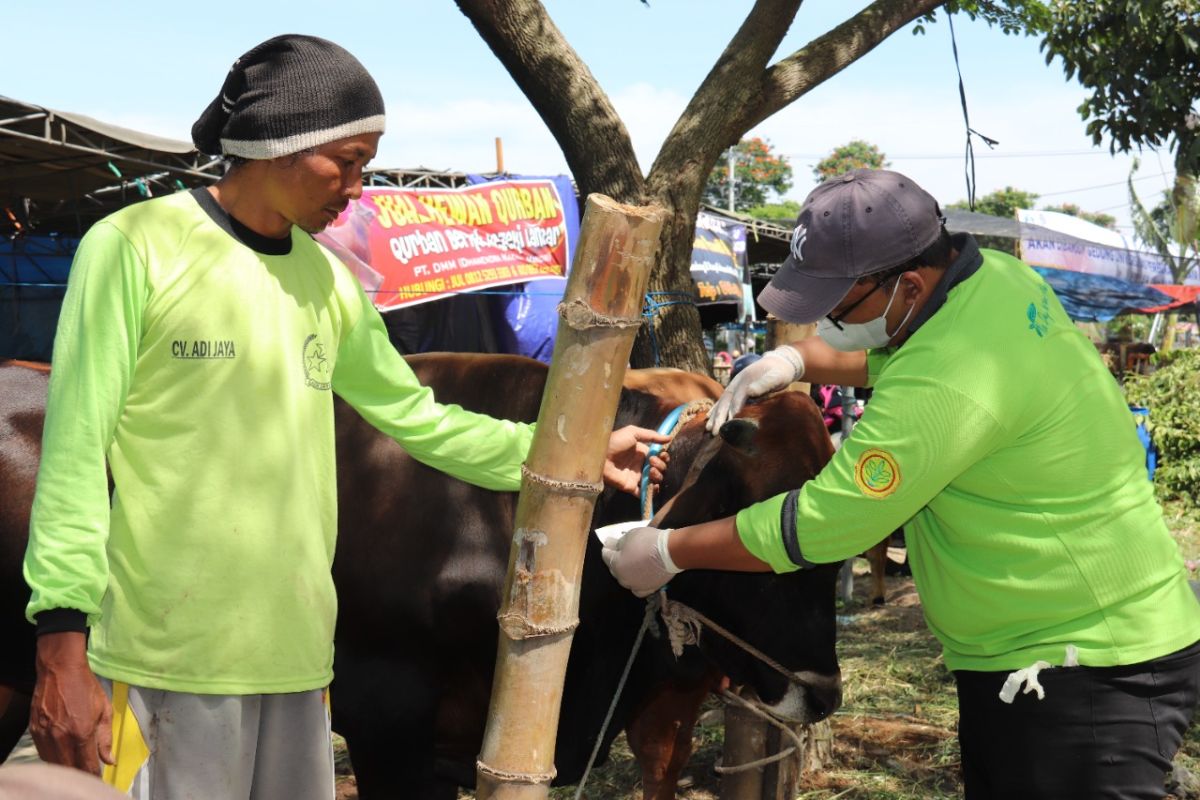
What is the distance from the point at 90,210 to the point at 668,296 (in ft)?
30.6

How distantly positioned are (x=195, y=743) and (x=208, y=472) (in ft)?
1.64

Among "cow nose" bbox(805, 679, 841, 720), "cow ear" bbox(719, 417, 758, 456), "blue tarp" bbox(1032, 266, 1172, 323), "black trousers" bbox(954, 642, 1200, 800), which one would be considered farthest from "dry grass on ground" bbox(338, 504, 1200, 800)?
"blue tarp" bbox(1032, 266, 1172, 323)

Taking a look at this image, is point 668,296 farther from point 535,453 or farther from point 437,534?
point 535,453

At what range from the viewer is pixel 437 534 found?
124 inches

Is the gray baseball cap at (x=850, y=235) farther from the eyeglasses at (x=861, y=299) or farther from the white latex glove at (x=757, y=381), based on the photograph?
the white latex glove at (x=757, y=381)

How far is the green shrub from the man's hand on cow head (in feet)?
33.1

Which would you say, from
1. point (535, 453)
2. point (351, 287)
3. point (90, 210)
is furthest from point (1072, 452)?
point (90, 210)

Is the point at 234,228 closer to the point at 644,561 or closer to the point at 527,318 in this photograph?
the point at 644,561

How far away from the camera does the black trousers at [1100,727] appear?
2230mm

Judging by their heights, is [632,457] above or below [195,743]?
above

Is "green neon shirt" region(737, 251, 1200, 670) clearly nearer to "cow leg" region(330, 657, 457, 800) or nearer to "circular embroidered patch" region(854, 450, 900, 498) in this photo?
"circular embroidered patch" region(854, 450, 900, 498)

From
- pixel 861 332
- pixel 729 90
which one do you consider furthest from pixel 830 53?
pixel 861 332

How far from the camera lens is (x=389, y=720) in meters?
3.11

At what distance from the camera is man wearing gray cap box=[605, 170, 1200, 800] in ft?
7.11
